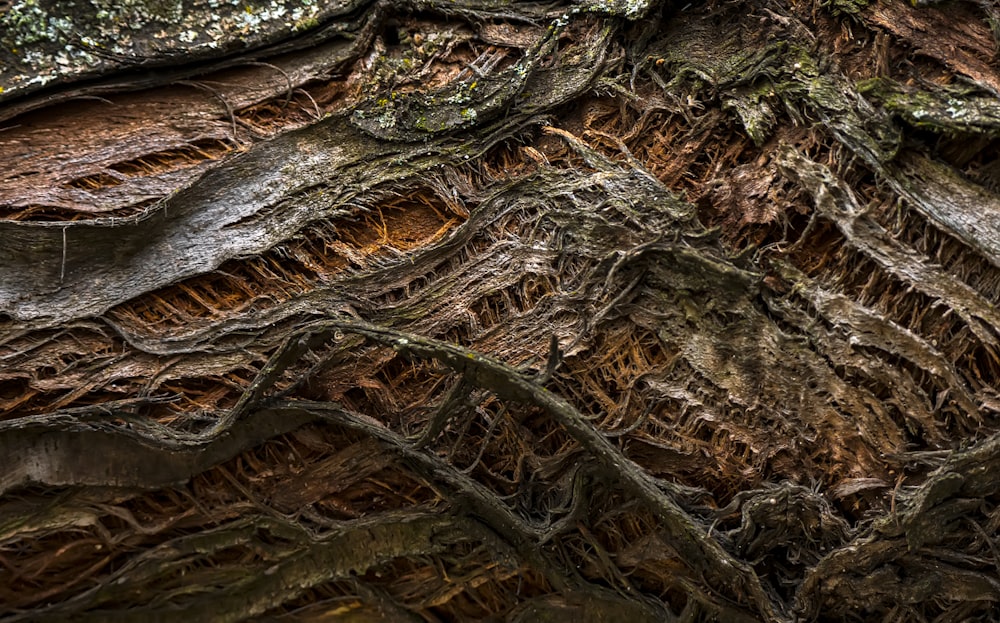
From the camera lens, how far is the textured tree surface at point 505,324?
2262mm

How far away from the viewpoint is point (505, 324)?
2.47 metres

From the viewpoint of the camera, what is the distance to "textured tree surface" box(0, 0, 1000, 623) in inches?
89.0

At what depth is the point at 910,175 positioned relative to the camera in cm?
235

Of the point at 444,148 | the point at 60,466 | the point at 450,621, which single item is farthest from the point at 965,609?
the point at 60,466

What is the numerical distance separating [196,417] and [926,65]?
2482mm

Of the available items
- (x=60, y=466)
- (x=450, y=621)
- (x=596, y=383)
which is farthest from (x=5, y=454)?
(x=596, y=383)

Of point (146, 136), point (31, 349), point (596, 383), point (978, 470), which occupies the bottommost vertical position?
point (978, 470)

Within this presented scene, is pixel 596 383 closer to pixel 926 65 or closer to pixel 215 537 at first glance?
pixel 215 537

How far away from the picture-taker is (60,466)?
2.25 m

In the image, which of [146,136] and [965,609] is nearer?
[965,609]

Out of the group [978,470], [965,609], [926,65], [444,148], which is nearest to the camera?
[978,470]

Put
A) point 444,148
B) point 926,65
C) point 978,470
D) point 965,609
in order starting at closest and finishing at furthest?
point 978,470 < point 965,609 < point 926,65 < point 444,148

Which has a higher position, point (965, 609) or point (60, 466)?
point (60, 466)

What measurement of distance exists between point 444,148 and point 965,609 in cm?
Answer: 211
